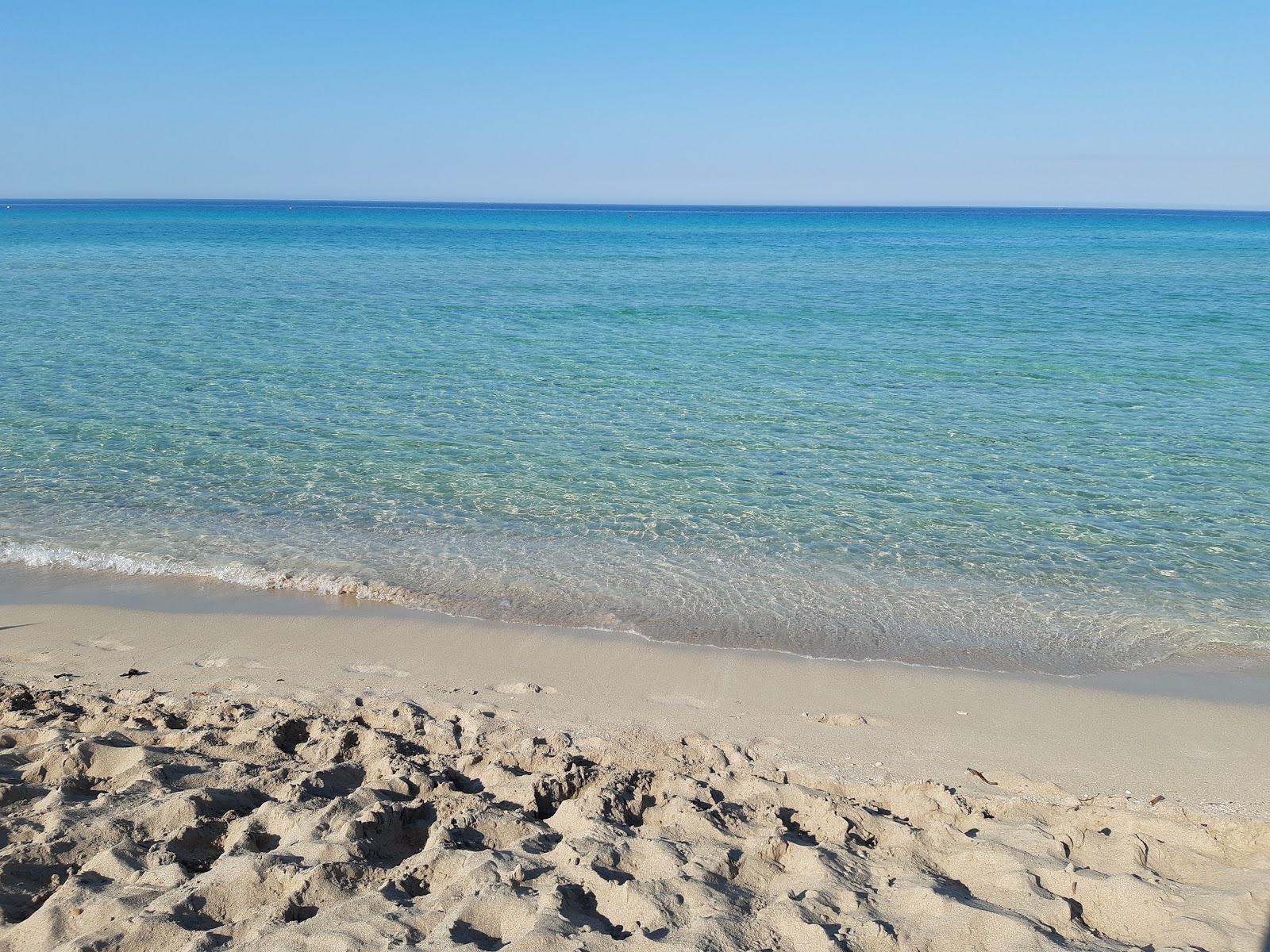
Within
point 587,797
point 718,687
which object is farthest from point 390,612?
point 587,797

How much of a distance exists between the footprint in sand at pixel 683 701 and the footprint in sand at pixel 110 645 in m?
3.74

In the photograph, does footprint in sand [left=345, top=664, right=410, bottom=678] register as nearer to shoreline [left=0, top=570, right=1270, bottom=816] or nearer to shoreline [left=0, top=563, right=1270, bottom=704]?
shoreline [left=0, top=570, right=1270, bottom=816]

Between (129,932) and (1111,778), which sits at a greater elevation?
(129,932)

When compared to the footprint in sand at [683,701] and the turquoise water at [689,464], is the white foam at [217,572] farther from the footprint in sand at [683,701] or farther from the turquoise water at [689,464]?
the footprint in sand at [683,701]

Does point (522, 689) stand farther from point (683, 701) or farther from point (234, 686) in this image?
point (234, 686)

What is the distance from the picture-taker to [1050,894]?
12.7 ft

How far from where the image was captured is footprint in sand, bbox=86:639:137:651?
6715 mm

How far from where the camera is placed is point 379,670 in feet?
21.1

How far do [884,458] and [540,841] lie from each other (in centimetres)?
830

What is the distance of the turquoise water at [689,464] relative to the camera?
25.5 feet

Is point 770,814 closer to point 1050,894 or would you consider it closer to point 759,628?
point 1050,894

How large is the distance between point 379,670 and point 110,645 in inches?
80.4

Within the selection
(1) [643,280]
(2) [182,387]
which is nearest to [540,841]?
(2) [182,387]

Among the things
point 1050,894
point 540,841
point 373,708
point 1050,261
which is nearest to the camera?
point 1050,894
